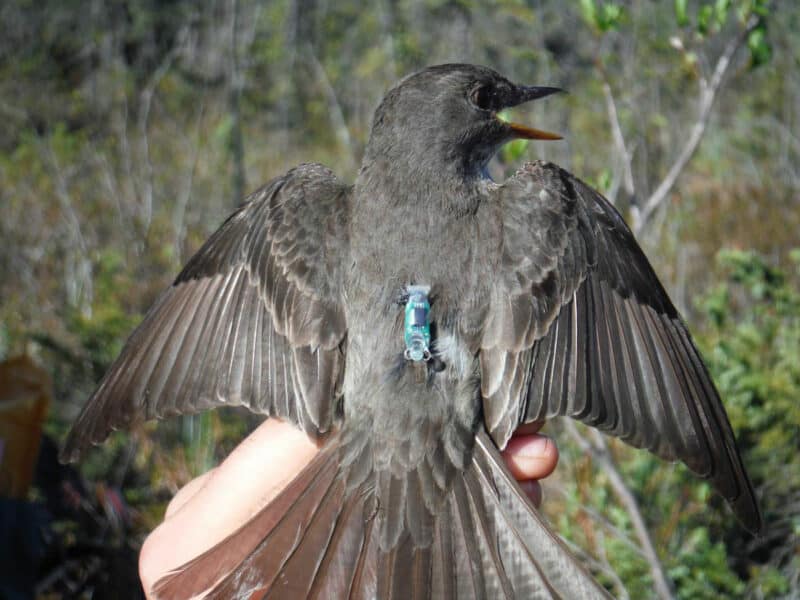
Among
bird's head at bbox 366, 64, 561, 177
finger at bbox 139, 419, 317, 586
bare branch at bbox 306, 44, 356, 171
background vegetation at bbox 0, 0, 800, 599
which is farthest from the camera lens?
bare branch at bbox 306, 44, 356, 171

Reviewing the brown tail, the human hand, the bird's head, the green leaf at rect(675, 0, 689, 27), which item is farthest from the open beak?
the brown tail

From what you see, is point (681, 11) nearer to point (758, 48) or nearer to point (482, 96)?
point (758, 48)

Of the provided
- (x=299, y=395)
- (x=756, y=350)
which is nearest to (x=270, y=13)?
(x=756, y=350)

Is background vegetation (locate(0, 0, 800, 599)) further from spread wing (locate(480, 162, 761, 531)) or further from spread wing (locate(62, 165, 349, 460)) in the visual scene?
spread wing (locate(62, 165, 349, 460))

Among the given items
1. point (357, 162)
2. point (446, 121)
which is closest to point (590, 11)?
point (446, 121)

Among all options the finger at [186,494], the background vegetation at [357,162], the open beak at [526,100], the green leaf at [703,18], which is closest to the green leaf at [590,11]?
the background vegetation at [357,162]

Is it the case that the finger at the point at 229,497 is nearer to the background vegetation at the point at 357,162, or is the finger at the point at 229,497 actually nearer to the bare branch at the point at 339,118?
the background vegetation at the point at 357,162

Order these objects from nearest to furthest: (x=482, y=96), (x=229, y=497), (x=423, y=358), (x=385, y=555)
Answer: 1. (x=385, y=555)
2. (x=423, y=358)
3. (x=229, y=497)
4. (x=482, y=96)
